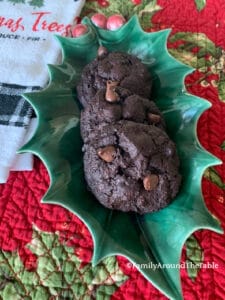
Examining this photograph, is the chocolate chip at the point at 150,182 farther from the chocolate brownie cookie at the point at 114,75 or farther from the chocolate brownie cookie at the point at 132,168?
the chocolate brownie cookie at the point at 114,75

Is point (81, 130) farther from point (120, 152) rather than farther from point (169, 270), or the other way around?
point (169, 270)

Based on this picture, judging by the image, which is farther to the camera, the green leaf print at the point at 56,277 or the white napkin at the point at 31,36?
the white napkin at the point at 31,36

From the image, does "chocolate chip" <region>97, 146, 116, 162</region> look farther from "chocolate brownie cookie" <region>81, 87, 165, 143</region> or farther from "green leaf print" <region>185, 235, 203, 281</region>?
"green leaf print" <region>185, 235, 203, 281</region>

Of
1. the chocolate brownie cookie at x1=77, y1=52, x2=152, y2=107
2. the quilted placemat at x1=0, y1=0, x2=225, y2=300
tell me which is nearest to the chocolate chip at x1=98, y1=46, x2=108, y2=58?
the chocolate brownie cookie at x1=77, y1=52, x2=152, y2=107

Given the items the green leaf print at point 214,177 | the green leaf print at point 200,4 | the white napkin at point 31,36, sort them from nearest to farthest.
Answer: the green leaf print at point 214,177
the white napkin at point 31,36
the green leaf print at point 200,4

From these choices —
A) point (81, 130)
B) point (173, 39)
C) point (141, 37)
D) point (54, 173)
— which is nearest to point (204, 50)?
point (173, 39)

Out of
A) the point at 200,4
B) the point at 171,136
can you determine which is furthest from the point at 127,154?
the point at 200,4

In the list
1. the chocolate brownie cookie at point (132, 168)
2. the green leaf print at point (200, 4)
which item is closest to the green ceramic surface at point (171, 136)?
the chocolate brownie cookie at point (132, 168)

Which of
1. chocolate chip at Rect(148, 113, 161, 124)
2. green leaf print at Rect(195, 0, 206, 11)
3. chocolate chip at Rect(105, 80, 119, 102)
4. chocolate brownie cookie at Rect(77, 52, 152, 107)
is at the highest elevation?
green leaf print at Rect(195, 0, 206, 11)
